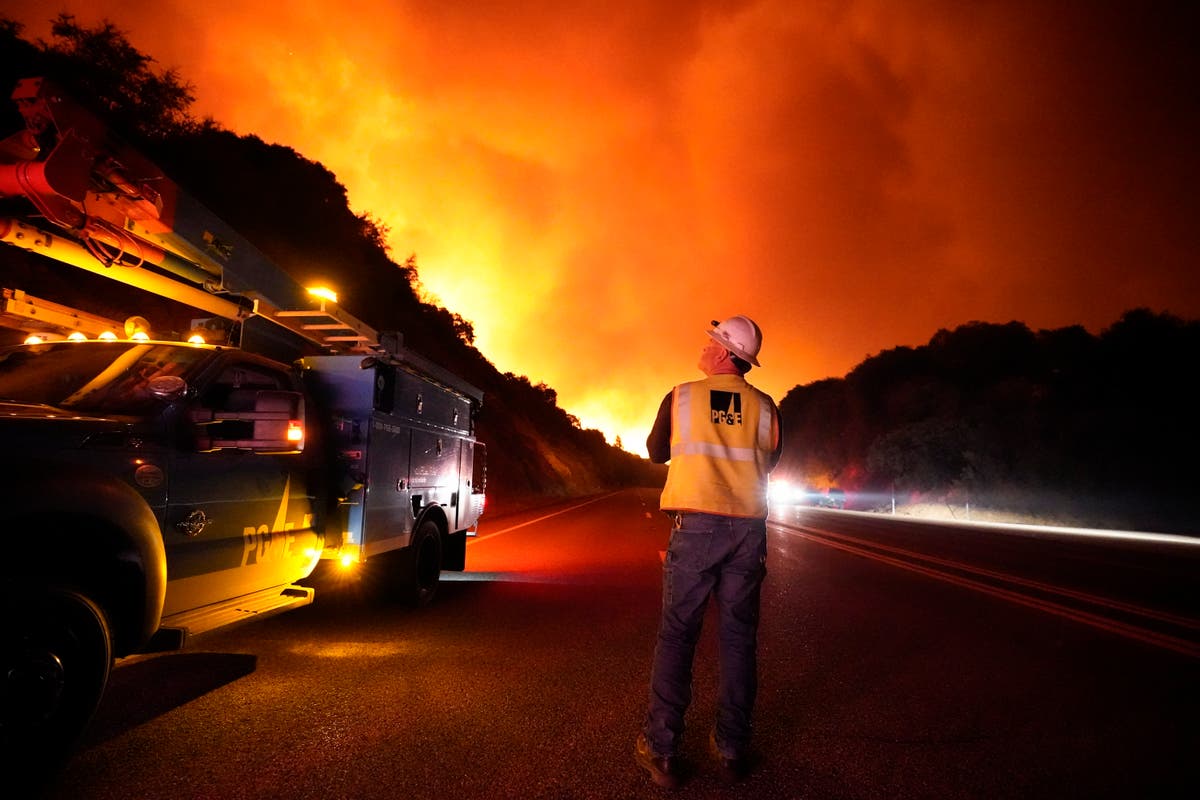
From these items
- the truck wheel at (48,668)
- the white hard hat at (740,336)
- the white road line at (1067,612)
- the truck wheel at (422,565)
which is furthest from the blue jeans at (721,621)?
the white road line at (1067,612)

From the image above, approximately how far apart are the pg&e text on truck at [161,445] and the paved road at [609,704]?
0.52 metres

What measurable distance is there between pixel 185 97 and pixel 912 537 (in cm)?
2883

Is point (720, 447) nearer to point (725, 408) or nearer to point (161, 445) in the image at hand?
point (725, 408)

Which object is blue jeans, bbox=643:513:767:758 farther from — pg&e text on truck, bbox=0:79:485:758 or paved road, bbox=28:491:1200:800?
pg&e text on truck, bbox=0:79:485:758

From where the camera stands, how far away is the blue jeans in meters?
3.28

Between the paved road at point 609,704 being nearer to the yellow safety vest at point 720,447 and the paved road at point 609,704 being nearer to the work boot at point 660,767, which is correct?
the work boot at point 660,767

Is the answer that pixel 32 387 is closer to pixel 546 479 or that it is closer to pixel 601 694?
pixel 601 694

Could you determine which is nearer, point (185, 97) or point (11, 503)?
point (11, 503)

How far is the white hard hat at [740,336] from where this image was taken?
11.8ft

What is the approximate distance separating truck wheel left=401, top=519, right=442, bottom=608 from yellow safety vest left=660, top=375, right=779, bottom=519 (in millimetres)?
3956

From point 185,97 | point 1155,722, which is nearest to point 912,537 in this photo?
point 1155,722

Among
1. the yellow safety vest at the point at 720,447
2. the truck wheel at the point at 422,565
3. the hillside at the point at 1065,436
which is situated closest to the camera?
the yellow safety vest at the point at 720,447

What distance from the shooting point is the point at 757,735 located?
381 cm

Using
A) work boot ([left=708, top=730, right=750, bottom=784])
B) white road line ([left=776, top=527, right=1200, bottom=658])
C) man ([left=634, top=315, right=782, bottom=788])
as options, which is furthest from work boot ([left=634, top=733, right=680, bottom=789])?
white road line ([left=776, top=527, right=1200, bottom=658])
